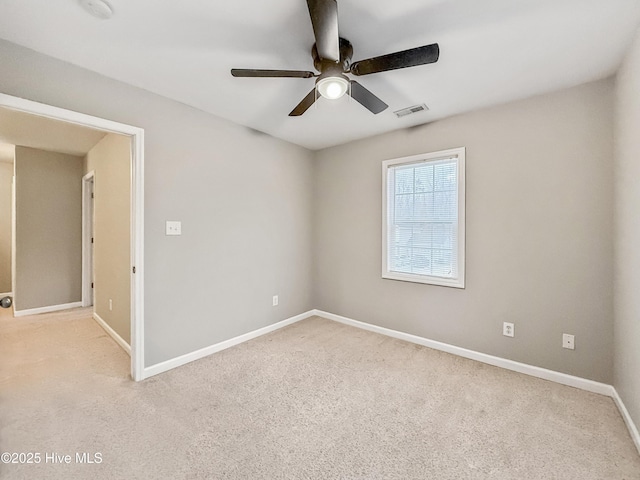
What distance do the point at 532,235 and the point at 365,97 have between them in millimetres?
1870

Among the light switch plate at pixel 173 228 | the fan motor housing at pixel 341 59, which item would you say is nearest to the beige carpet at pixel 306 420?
the light switch plate at pixel 173 228

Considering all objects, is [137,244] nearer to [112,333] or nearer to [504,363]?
[112,333]

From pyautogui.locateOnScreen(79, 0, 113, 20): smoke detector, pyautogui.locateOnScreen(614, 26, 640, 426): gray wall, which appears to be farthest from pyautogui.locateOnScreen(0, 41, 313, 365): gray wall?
pyautogui.locateOnScreen(614, 26, 640, 426): gray wall

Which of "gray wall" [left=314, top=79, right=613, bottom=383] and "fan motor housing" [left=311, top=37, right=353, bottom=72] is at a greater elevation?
"fan motor housing" [left=311, top=37, right=353, bottom=72]

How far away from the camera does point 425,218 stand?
3041 millimetres

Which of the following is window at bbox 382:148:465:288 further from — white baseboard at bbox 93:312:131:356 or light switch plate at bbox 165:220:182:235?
white baseboard at bbox 93:312:131:356

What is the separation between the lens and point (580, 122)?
2.19 meters

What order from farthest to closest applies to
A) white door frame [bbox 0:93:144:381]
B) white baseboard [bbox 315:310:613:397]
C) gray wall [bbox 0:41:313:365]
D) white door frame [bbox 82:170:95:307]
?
white door frame [bbox 82:170:95:307] < white door frame [bbox 0:93:144:381] < white baseboard [bbox 315:310:613:397] < gray wall [bbox 0:41:313:365]

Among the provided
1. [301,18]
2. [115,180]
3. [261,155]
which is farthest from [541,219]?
[115,180]

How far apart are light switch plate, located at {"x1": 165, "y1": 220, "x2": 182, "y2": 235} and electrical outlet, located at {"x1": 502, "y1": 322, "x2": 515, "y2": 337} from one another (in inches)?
124

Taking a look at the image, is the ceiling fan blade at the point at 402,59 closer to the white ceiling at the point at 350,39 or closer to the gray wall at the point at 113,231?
the white ceiling at the point at 350,39

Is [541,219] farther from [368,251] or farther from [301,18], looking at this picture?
[301,18]

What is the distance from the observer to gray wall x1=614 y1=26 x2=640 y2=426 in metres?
1.64

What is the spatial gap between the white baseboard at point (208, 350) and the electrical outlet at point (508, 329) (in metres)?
2.41
